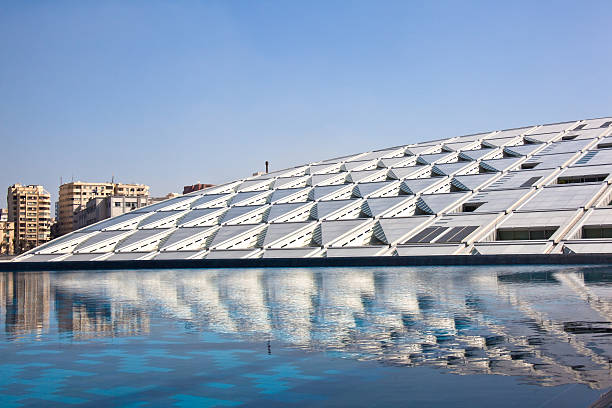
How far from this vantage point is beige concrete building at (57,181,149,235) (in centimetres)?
18012

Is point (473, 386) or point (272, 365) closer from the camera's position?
point (473, 386)

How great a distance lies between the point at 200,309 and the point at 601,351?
25.7ft

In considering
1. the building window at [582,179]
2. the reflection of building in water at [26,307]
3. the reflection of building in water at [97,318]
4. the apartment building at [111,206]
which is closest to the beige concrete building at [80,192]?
the apartment building at [111,206]

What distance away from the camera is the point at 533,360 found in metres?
7.18

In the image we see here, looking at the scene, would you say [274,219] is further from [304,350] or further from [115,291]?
[304,350]

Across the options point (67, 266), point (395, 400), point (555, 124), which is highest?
point (555, 124)

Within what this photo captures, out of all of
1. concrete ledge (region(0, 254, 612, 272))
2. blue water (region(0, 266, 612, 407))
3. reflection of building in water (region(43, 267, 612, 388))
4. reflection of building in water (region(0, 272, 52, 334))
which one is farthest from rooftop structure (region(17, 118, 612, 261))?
reflection of building in water (region(0, 272, 52, 334))

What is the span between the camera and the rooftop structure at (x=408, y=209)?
2780cm

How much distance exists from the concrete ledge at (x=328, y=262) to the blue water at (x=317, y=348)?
A: 7718mm

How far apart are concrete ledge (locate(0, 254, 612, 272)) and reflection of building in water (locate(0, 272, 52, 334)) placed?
9923 millimetres

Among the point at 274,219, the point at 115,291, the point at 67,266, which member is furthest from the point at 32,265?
the point at 115,291

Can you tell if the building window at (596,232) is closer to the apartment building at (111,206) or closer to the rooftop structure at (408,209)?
the rooftop structure at (408,209)

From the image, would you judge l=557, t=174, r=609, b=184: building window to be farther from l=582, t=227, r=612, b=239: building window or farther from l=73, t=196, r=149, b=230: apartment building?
l=73, t=196, r=149, b=230: apartment building

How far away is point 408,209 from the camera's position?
1308 inches
